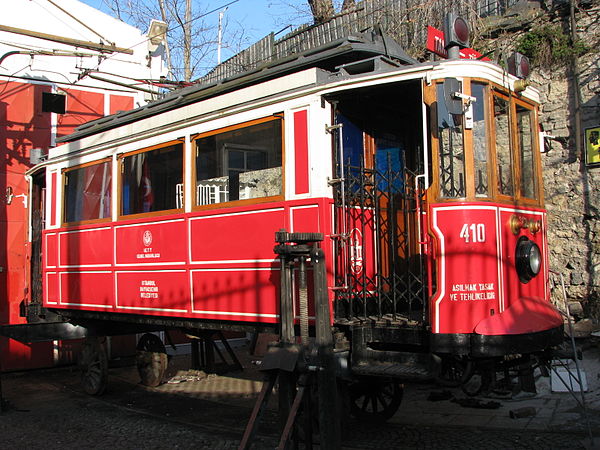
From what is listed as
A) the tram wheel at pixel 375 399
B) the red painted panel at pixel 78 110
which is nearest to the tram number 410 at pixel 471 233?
the tram wheel at pixel 375 399

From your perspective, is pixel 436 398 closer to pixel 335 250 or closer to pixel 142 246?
pixel 335 250

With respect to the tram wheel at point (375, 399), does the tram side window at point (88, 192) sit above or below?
above

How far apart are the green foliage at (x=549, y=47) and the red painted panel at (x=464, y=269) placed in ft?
15.6

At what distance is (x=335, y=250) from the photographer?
17.3ft

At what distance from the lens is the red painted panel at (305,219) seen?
5207 millimetres

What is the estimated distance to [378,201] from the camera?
5602mm

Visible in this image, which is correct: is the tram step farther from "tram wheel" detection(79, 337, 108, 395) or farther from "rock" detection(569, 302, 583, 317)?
"tram wheel" detection(79, 337, 108, 395)

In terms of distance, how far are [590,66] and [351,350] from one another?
5.61m

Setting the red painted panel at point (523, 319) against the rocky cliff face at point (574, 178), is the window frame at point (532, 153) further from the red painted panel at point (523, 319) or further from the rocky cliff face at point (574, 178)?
the rocky cliff face at point (574, 178)

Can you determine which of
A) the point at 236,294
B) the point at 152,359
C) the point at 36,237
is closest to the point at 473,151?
the point at 236,294

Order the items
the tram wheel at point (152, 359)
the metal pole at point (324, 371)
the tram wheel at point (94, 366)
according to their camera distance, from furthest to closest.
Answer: the tram wheel at point (152, 359) < the tram wheel at point (94, 366) < the metal pole at point (324, 371)

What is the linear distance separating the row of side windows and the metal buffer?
1225mm

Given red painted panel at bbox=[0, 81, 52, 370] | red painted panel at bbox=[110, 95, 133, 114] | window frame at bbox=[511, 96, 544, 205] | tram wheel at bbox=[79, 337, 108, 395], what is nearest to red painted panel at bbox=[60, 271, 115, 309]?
tram wheel at bbox=[79, 337, 108, 395]

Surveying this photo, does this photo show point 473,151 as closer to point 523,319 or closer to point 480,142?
point 480,142
